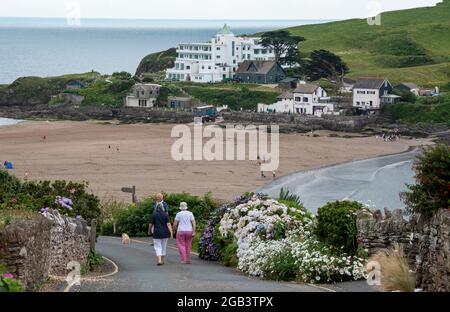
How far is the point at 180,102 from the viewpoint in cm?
10406

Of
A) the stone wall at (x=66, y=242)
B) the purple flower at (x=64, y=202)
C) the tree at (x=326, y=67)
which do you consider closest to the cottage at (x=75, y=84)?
the tree at (x=326, y=67)

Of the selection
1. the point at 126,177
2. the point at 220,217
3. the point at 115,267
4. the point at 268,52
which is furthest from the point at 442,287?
the point at 268,52

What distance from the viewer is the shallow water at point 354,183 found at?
166ft

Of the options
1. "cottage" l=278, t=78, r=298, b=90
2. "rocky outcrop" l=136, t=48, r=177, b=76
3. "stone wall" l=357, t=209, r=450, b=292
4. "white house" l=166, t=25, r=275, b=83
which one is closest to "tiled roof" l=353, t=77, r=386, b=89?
"cottage" l=278, t=78, r=298, b=90

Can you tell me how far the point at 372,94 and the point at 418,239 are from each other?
8614cm

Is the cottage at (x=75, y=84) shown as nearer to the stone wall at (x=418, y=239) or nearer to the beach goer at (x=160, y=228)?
the beach goer at (x=160, y=228)

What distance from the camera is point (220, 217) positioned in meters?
23.8

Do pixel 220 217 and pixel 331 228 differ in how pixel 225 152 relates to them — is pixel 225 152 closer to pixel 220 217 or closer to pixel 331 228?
pixel 220 217

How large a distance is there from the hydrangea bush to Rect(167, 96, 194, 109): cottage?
79625 millimetres

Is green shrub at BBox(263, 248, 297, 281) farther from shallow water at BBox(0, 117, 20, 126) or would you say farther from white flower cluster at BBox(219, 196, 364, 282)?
shallow water at BBox(0, 117, 20, 126)

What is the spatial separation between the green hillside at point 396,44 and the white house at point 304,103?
16.8 meters

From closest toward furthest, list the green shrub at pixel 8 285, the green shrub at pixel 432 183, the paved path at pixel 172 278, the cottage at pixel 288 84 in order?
the green shrub at pixel 8 285 → the green shrub at pixel 432 183 → the paved path at pixel 172 278 → the cottage at pixel 288 84

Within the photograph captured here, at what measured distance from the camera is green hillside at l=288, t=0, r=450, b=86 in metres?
121

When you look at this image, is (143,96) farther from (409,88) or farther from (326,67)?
(409,88)
